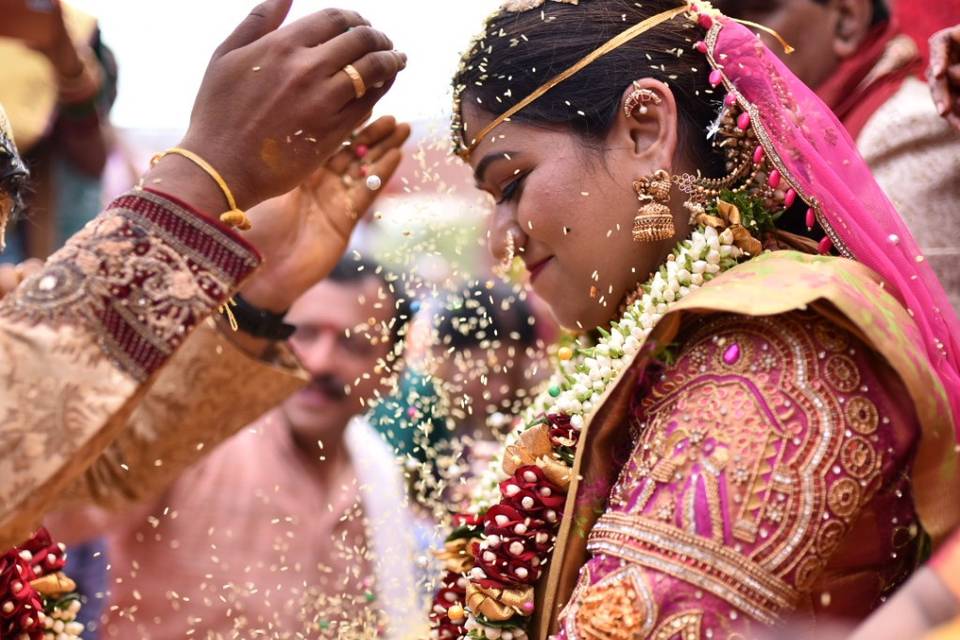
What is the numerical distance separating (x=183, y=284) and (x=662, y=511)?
41.8 inches

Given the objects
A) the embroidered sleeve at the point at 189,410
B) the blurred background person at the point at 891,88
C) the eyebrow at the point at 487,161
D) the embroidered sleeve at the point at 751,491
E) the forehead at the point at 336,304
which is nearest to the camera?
the embroidered sleeve at the point at 751,491

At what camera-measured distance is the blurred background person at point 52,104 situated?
5.82 meters

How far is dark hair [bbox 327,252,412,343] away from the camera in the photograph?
4312mm

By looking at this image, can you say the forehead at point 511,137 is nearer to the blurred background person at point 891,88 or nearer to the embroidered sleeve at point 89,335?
the embroidered sleeve at point 89,335

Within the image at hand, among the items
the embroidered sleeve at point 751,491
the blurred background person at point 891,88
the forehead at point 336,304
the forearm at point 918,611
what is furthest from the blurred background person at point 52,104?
the forearm at point 918,611

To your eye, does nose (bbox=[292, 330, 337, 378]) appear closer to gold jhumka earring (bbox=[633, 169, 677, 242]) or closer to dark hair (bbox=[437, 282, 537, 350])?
dark hair (bbox=[437, 282, 537, 350])

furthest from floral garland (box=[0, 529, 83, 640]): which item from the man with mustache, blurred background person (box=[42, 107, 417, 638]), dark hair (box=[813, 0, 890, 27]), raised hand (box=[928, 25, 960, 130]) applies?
dark hair (box=[813, 0, 890, 27])

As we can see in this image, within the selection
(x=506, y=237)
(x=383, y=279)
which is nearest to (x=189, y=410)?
(x=383, y=279)

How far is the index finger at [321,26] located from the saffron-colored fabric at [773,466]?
102 cm

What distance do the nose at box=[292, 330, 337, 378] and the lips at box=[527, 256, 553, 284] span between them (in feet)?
7.41

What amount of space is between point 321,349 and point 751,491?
10.8ft

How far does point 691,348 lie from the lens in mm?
2490

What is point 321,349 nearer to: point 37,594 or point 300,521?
point 300,521

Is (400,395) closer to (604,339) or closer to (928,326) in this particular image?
(604,339)
